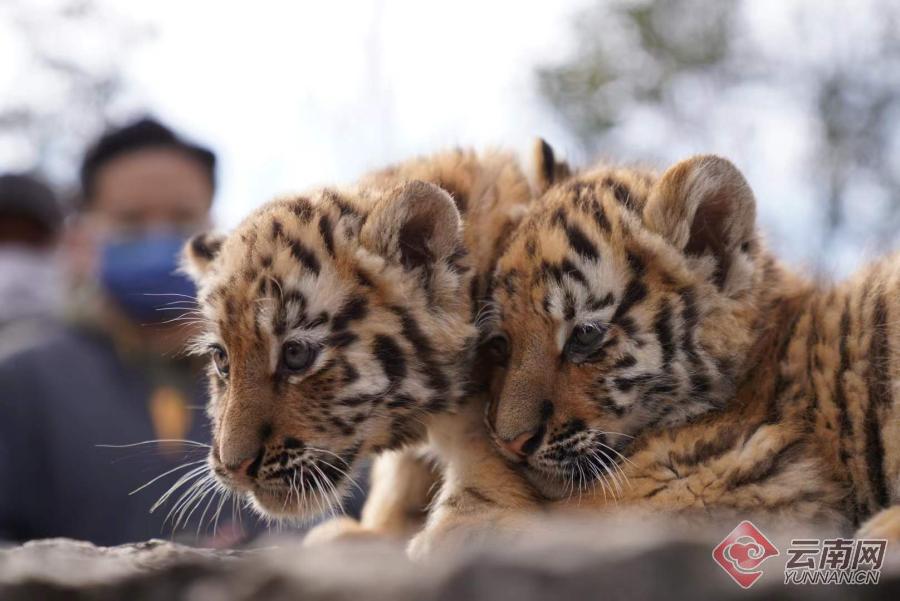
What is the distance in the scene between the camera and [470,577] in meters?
1.06

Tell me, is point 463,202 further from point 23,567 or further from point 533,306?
point 23,567

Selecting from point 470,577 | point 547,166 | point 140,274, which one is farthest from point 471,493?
point 140,274

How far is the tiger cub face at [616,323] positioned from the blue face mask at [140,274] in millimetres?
2579

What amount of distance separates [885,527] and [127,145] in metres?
4.78

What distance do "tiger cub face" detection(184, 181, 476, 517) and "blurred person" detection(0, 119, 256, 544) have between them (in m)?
1.35

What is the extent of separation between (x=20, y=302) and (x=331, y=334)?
494 centimetres

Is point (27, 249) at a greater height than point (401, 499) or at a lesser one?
greater

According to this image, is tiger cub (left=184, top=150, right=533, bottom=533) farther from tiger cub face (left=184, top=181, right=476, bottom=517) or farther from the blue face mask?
the blue face mask

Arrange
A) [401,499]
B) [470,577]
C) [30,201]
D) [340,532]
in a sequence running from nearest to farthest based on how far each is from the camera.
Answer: [470,577] → [340,532] → [401,499] → [30,201]

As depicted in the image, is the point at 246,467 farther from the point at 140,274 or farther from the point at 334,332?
the point at 140,274

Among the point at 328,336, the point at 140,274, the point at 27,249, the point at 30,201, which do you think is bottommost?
the point at 27,249

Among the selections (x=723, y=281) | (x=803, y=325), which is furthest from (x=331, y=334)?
(x=803, y=325)

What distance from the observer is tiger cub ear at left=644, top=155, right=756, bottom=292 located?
2.38 m

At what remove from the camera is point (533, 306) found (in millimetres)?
2330
